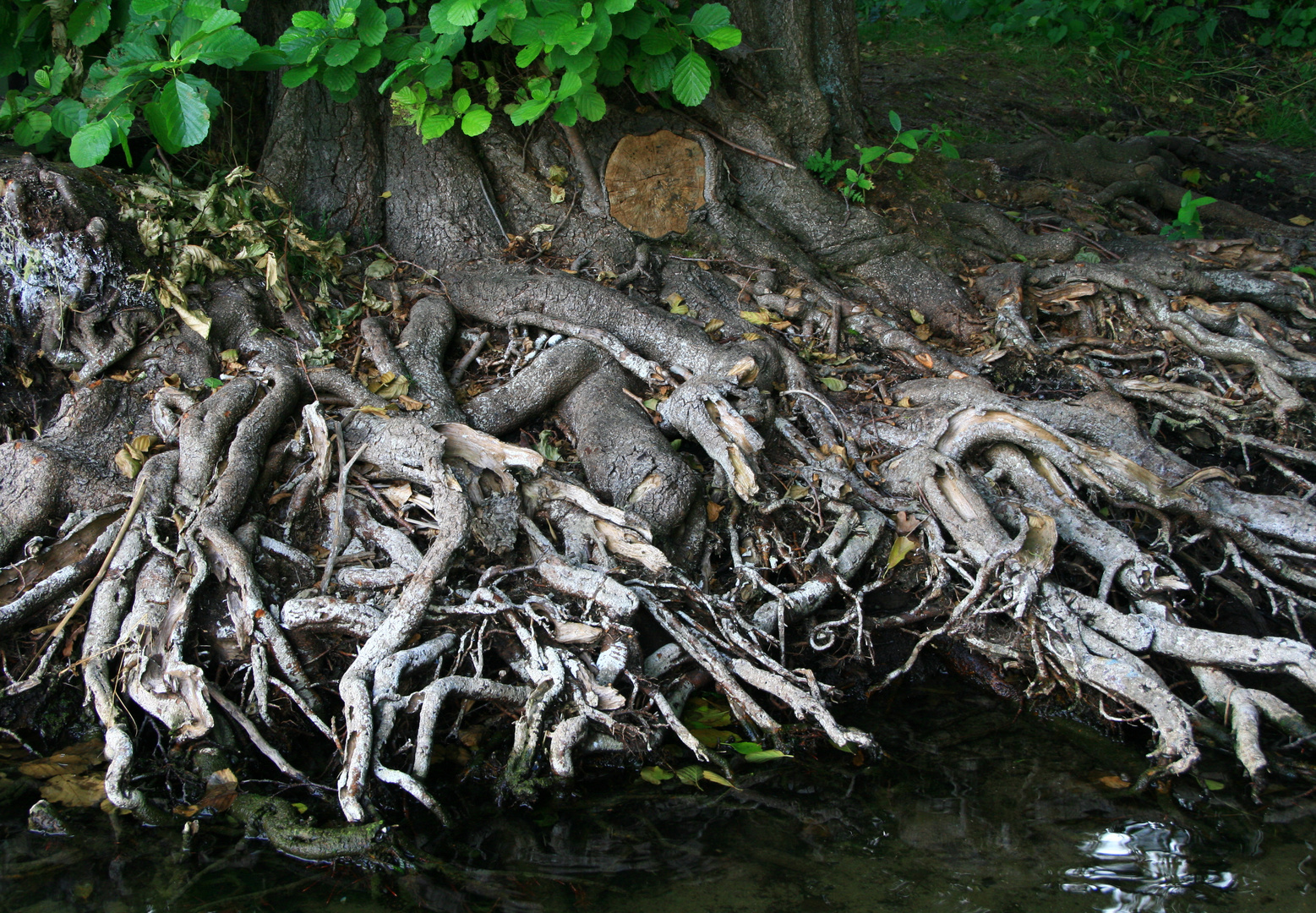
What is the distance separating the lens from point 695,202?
5.74m

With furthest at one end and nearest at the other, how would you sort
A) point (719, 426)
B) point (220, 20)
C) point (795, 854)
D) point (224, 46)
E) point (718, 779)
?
point (719, 426) < point (224, 46) < point (220, 20) < point (718, 779) < point (795, 854)

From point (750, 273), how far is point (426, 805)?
12.2ft

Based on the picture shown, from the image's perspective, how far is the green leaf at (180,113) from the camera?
12.6 feet

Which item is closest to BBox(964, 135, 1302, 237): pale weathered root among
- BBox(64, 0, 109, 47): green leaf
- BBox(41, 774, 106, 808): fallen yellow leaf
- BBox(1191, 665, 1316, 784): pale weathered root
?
BBox(1191, 665, 1316, 784): pale weathered root

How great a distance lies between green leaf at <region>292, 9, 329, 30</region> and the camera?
4078 millimetres

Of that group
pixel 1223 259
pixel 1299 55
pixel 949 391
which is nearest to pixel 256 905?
pixel 949 391

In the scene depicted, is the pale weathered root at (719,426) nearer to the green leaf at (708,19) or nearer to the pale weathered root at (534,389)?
the pale weathered root at (534,389)

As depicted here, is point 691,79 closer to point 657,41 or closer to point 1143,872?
point 657,41

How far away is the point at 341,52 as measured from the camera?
168 inches

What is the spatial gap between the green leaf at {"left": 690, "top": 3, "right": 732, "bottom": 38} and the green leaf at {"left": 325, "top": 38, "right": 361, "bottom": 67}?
1737 millimetres

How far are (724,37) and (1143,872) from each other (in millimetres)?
4091

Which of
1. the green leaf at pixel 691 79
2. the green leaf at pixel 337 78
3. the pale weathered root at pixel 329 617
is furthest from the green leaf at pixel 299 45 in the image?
the pale weathered root at pixel 329 617

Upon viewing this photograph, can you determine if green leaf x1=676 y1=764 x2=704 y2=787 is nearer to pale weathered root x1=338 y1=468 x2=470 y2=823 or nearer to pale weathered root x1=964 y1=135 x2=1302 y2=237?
pale weathered root x1=338 y1=468 x2=470 y2=823

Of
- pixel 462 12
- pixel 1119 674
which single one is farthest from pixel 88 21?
pixel 1119 674
